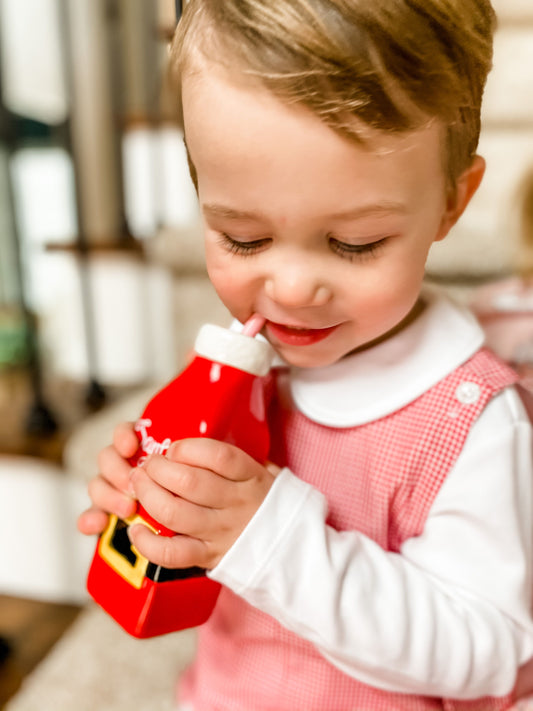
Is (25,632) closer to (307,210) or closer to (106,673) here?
(106,673)

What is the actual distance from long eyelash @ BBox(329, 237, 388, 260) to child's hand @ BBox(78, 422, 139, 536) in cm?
21

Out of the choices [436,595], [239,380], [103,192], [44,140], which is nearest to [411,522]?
[436,595]

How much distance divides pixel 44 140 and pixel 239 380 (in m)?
1.58

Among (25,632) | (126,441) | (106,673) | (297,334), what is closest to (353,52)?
(297,334)

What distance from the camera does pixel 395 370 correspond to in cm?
56

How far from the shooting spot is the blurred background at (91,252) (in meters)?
1.14

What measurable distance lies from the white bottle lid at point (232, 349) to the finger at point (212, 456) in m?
0.06

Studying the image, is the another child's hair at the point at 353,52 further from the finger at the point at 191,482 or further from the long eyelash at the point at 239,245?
the finger at the point at 191,482

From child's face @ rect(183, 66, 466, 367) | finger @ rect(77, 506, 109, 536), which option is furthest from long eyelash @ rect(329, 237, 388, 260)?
finger @ rect(77, 506, 109, 536)

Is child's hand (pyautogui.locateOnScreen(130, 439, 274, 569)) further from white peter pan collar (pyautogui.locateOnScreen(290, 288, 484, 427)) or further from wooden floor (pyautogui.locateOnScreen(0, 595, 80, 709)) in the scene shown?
wooden floor (pyautogui.locateOnScreen(0, 595, 80, 709))

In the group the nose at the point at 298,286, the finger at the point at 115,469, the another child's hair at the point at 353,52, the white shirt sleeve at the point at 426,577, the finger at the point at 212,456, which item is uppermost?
the another child's hair at the point at 353,52

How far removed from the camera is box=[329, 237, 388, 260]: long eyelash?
43 cm

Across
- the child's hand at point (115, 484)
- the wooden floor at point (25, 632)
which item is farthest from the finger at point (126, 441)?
the wooden floor at point (25, 632)

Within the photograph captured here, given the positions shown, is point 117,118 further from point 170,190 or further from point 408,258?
point 408,258
